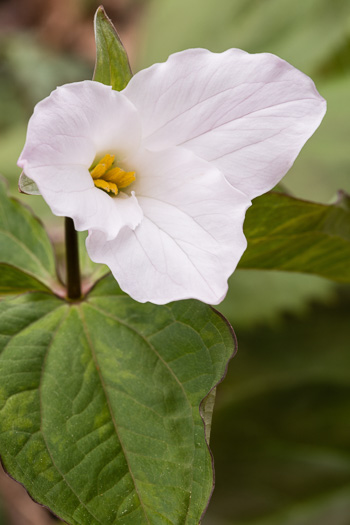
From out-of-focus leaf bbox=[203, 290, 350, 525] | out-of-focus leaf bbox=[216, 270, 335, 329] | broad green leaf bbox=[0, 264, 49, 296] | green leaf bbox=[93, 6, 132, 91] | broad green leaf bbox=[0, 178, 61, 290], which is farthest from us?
out-of-focus leaf bbox=[216, 270, 335, 329]

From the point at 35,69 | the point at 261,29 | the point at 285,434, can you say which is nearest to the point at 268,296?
the point at 285,434

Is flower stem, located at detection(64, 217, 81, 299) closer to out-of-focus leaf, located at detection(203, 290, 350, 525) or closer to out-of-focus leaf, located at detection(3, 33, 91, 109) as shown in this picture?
out-of-focus leaf, located at detection(203, 290, 350, 525)

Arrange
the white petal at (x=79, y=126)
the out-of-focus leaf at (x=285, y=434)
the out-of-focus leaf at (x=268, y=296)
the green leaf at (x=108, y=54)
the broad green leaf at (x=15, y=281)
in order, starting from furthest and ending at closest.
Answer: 1. the out-of-focus leaf at (x=268, y=296)
2. the out-of-focus leaf at (x=285, y=434)
3. the broad green leaf at (x=15, y=281)
4. the green leaf at (x=108, y=54)
5. the white petal at (x=79, y=126)

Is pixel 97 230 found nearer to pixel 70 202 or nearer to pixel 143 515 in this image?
pixel 70 202

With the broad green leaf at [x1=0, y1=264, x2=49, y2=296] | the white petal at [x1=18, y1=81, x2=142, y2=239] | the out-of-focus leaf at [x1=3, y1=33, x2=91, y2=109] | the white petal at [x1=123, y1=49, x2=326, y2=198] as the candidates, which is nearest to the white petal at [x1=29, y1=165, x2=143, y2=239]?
the white petal at [x1=18, y1=81, x2=142, y2=239]

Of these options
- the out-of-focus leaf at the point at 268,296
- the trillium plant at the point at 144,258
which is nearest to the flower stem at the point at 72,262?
the trillium plant at the point at 144,258

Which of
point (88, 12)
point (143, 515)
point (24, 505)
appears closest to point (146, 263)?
point (143, 515)

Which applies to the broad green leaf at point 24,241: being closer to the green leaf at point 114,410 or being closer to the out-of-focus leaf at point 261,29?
the green leaf at point 114,410
